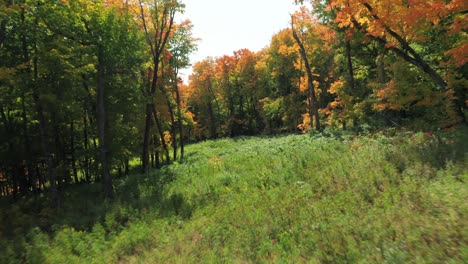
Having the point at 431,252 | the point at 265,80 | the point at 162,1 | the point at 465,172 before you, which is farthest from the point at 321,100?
the point at 431,252

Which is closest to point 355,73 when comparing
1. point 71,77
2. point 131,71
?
point 131,71

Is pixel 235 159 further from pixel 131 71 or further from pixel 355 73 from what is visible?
pixel 355 73

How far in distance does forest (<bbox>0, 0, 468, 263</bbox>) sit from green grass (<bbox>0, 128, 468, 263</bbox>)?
0.15ft

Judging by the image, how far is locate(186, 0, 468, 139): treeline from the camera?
12602 mm

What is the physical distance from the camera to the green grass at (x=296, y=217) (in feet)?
18.5

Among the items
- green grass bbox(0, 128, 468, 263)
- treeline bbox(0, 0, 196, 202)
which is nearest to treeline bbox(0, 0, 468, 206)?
A: treeline bbox(0, 0, 196, 202)

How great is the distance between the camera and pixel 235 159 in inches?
717

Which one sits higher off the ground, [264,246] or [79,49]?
[79,49]

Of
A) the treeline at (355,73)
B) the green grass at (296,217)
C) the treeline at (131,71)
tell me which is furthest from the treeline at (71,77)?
the treeline at (355,73)

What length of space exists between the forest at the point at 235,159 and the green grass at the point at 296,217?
46 millimetres

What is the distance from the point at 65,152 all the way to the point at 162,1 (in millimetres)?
12845

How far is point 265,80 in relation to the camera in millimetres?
50781

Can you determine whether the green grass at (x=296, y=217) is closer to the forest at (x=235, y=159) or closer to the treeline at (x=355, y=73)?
the forest at (x=235, y=159)

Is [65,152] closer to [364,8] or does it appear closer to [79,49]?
[79,49]
